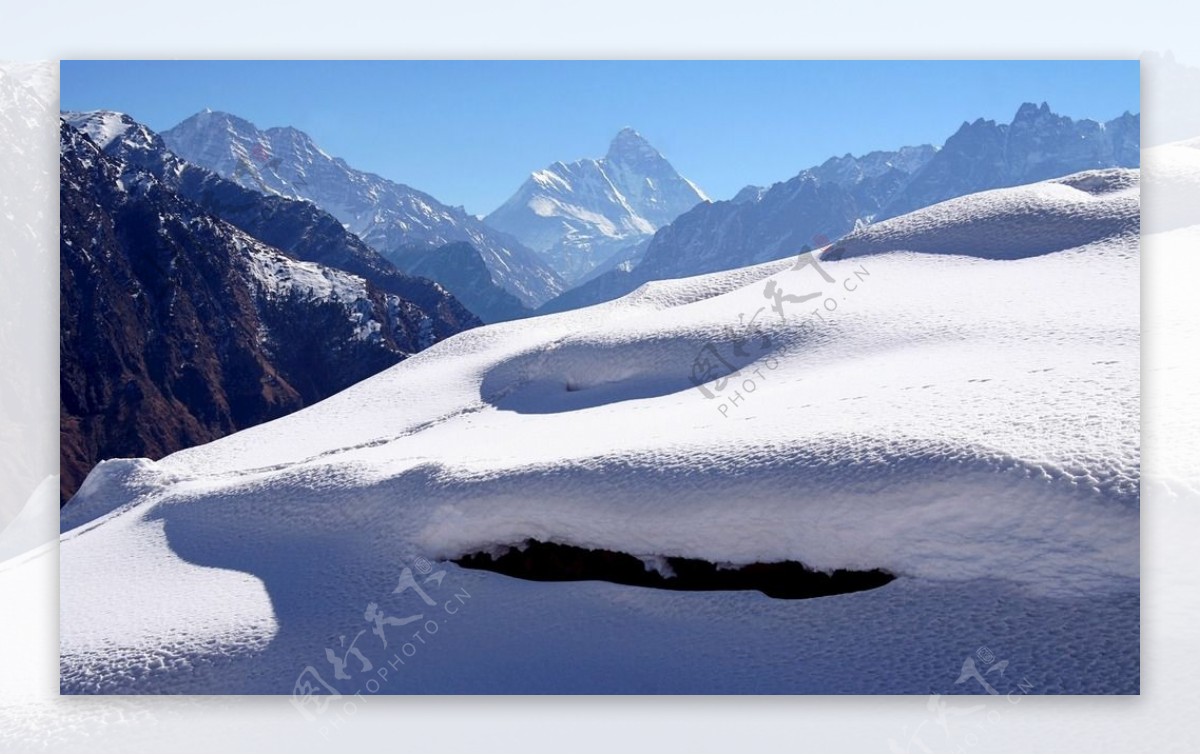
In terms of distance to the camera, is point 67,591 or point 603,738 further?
point 67,591

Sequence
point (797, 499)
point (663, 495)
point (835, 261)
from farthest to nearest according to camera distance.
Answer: point (835, 261) → point (663, 495) → point (797, 499)

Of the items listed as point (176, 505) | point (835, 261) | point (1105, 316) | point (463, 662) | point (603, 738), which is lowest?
point (603, 738)

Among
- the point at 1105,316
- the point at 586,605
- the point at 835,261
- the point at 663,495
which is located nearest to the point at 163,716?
the point at 586,605

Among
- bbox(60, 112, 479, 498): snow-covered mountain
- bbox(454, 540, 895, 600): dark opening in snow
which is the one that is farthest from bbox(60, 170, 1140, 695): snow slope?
bbox(60, 112, 479, 498): snow-covered mountain

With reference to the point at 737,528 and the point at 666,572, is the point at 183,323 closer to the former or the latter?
the point at 666,572

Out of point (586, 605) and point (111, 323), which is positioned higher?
point (111, 323)

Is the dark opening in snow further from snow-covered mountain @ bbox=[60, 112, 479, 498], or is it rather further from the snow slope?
snow-covered mountain @ bbox=[60, 112, 479, 498]

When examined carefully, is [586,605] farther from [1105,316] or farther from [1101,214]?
[1101,214]
